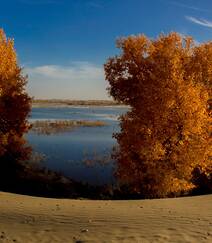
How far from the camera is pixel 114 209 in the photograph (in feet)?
62.7

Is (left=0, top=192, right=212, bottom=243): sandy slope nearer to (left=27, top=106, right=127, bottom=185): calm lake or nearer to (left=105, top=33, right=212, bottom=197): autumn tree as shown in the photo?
(left=105, top=33, right=212, bottom=197): autumn tree

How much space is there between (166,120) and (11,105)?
1461 cm

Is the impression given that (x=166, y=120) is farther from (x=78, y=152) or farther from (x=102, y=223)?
(x=78, y=152)

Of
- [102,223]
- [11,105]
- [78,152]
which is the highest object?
[11,105]

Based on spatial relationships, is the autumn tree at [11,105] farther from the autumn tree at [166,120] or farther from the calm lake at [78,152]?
the autumn tree at [166,120]

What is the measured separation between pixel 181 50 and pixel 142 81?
3889 mm

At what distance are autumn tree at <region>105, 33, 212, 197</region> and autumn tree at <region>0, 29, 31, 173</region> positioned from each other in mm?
9952

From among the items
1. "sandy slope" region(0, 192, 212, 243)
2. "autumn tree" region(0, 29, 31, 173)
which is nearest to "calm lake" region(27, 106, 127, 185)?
"autumn tree" region(0, 29, 31, 173)

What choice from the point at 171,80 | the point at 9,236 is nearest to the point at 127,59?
the point at 171,80

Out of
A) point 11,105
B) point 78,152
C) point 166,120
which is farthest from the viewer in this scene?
point 78,152

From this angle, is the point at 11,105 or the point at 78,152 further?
the point at 78,152

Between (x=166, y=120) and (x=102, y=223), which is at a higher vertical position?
(x=166, y=120)

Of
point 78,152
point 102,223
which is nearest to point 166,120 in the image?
point 102,223

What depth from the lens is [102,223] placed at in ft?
53.0
